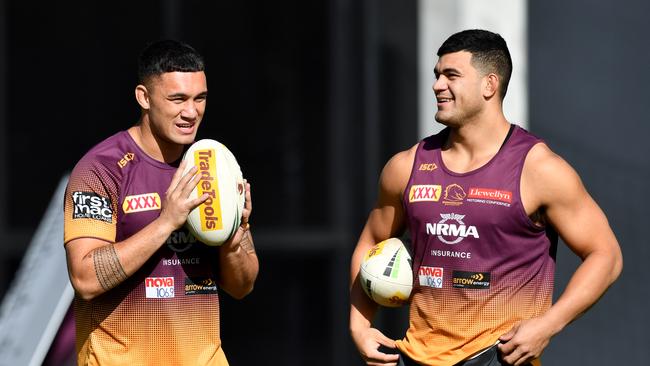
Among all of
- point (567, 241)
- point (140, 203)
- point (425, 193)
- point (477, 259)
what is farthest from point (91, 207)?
point (567, 241)

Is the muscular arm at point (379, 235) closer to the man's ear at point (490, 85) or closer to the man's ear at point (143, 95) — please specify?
the man's ear at point (490, 85)

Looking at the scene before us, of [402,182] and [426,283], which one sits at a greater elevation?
[402,182]

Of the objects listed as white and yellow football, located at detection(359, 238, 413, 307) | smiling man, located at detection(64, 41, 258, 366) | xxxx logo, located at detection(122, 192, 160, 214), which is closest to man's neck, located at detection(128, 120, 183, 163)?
smiling man, located at detection(64, 41, 258, 366)

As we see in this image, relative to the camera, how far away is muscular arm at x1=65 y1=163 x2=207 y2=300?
457cm

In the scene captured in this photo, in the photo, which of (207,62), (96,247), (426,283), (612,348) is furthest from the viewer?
(207,62)

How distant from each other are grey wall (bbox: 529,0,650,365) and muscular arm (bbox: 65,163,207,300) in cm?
422

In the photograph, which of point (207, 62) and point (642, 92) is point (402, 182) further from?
point (207, 62)

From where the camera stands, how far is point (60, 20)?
36.3 feet

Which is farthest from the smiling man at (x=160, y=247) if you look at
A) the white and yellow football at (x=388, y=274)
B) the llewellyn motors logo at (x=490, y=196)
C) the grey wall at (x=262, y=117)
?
the grey wall at (x=262, y=117)

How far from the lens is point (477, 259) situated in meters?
5.05

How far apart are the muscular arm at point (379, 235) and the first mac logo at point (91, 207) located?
49.4 inches

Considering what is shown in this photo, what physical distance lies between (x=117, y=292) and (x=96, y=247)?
0.25m

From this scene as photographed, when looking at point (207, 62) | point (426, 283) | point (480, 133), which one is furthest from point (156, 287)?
point (207, 62)

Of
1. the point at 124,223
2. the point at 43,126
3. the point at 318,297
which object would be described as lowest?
the point at 318,297
